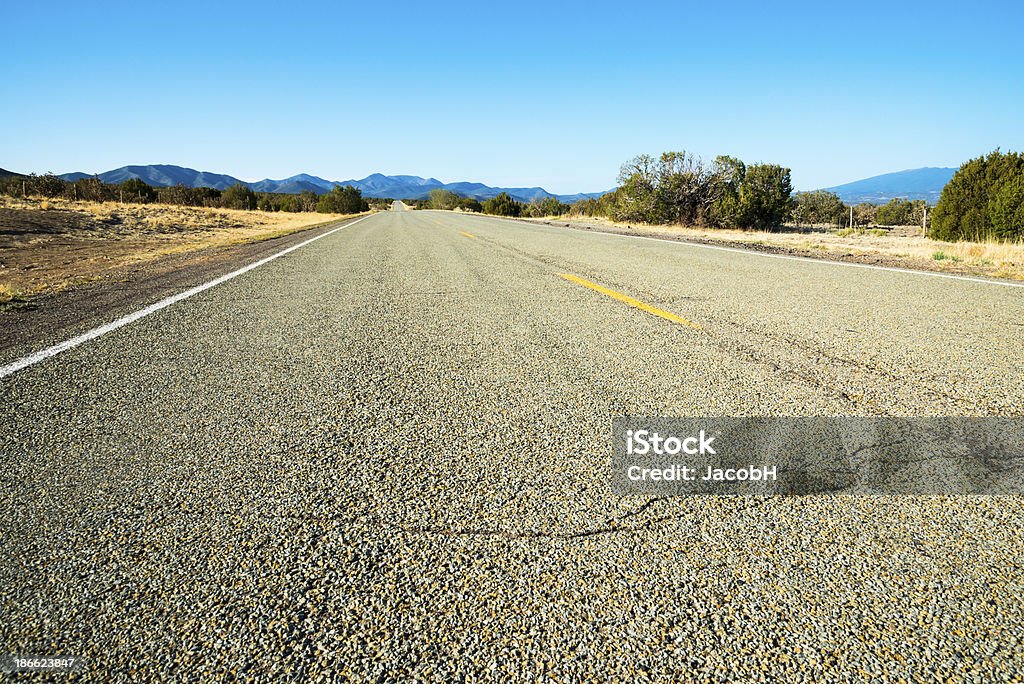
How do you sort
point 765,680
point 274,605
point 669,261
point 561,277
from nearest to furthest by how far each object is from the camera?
point 765,680, point 274,605, point 561,277, point 669,261

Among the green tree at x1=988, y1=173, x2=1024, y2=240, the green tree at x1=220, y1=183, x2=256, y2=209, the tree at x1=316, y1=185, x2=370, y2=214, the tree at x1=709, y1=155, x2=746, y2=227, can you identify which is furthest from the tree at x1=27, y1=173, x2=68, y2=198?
the tree at x1=316, y1=185, x2=370, y2=214

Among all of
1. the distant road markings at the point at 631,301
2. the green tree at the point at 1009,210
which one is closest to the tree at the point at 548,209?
the green tree at the point at 1009,210

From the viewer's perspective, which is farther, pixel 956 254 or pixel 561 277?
pixel 956 254

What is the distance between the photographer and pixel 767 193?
109 ft

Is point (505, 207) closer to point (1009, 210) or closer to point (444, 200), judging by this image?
point (1009, 210)

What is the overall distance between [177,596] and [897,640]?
160cm

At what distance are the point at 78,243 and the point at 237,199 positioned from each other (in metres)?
58.1

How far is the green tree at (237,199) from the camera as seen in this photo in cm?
6769

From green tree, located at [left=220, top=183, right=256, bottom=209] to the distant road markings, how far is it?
215ft

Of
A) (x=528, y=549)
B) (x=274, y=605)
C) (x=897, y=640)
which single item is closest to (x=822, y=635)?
(x=897, y=640)

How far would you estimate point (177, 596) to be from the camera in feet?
4.93

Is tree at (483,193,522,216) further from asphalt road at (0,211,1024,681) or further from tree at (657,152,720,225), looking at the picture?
asphalt road at (0,211,1024,681)

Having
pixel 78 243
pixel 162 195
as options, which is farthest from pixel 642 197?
pixel 162 195

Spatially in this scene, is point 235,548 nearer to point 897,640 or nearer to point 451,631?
point 451,631
